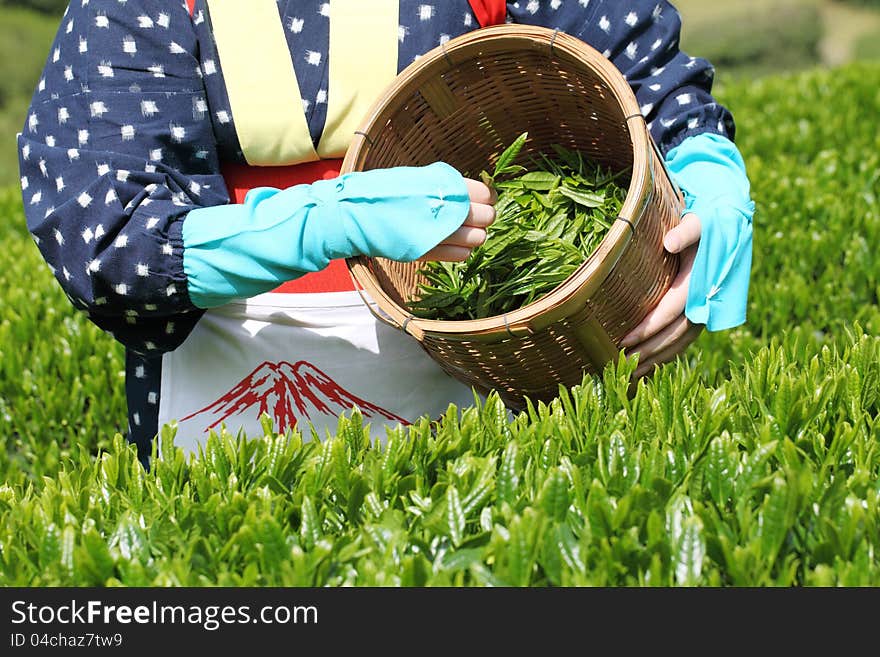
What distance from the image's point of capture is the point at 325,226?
5.49 feet

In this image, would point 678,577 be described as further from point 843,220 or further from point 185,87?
point 843,220

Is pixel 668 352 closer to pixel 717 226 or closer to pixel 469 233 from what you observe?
pixel 717 226

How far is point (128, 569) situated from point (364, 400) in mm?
815

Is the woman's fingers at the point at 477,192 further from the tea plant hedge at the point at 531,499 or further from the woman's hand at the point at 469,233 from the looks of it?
the tea plant hedge at the point at 531,499

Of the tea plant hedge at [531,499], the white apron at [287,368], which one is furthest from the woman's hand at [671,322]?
the white apron at [287,368]

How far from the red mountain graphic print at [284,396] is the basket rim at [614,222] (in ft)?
1.02

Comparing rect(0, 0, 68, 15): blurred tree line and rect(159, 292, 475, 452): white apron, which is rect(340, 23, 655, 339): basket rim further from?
Answer: rect(0, 0, 68, 15): blurred tree line

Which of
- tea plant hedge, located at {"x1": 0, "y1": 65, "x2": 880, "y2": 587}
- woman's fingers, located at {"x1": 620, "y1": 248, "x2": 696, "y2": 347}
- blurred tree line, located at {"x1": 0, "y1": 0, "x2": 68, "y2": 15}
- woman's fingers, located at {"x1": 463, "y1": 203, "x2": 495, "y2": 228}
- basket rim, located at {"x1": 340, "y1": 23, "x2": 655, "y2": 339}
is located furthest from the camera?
blurred tree line, located at {"x1": 0, "y1": 0, "x2": 68, "y2": 15}

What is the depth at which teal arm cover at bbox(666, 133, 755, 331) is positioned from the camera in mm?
1853

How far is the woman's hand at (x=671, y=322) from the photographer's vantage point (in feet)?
5.93

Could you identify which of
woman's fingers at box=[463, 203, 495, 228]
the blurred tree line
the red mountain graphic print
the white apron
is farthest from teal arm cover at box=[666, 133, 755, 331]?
the blurred tree line

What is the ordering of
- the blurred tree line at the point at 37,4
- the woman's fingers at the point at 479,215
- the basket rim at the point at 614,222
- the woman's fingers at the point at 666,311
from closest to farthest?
the basket rim at the point at 614,222
the woman's fingers at the point at 479,215
the woman's fingers at the point at 666,311
the blurred tree line at the point at 37,4
